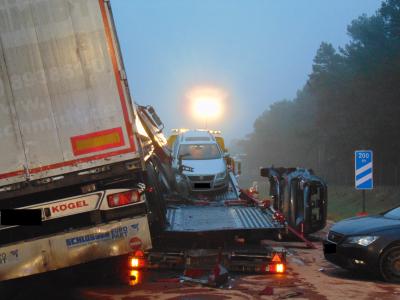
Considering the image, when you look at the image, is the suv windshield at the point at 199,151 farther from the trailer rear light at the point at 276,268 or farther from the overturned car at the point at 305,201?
the trailer rear light at the point at 276,268

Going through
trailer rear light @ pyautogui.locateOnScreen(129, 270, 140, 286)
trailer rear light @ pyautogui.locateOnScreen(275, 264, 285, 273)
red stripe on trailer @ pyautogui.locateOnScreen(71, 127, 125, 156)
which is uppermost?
red stripe on trailer @ pyautogui.locateOnScreen(71, 127, 125, 156)

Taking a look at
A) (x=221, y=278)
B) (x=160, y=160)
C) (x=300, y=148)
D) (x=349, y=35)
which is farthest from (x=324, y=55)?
(x=221, y=278)

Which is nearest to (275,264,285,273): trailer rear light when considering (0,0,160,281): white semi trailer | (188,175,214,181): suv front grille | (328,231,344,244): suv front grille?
(328,231,344,244): suv front grille

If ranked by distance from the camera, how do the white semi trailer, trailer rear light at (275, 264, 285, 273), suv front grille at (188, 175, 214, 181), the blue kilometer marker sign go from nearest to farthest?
the white semi trailer < trailer rear light at (275, 264, 285, 273) < the blue kilometer marker sign < suv front grille at (188, 175, 214, 181)

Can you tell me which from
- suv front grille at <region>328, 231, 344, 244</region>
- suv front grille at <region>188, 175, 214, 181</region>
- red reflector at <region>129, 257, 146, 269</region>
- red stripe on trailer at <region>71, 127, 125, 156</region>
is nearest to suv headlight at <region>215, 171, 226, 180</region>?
suv front grille at <region>188, 175, 214, 181</region>

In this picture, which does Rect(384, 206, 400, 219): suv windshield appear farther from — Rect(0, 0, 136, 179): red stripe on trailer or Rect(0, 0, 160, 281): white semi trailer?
Rect(0, 0, 136, 179): red stripe on trailer

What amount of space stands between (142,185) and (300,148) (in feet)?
345

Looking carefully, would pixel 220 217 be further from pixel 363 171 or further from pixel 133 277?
pixel 363 171

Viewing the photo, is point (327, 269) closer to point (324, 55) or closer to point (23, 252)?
point (23, 252)

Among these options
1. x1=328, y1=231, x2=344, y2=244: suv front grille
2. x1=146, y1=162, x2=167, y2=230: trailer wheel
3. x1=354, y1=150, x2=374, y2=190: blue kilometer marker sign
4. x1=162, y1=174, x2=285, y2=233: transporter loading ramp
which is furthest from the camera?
x1=354, y1=150, x2=374, y2=190: blue kilometer marker sign

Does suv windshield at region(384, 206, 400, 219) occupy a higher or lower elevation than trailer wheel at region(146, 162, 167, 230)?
lower

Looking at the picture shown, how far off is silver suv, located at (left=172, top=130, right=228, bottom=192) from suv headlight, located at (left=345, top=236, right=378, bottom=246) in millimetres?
6187

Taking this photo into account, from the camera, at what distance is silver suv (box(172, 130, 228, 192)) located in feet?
54.1

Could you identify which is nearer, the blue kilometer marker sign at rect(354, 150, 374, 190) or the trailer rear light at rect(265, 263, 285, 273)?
the trailer rear light at rect(265, 263, 285, 273)
